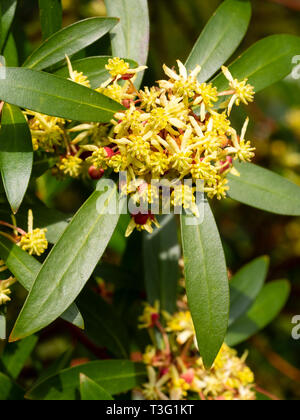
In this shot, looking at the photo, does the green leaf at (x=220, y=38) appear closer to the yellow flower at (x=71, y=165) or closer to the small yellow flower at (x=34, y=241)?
the yellow flower at (x=71, y=165)

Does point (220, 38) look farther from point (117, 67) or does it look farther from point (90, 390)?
point (90, 390)

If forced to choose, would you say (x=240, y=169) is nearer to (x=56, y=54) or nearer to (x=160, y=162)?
(x=160, y=162)

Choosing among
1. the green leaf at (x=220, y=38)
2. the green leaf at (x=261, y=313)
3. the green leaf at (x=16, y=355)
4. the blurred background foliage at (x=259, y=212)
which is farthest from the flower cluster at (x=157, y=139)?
the blurred background foliage at (x=259, y=212)

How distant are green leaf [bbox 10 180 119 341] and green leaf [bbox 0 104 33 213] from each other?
5.5 inches

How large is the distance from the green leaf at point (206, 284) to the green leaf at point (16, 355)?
0.72 m

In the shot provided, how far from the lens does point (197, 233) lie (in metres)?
1.18

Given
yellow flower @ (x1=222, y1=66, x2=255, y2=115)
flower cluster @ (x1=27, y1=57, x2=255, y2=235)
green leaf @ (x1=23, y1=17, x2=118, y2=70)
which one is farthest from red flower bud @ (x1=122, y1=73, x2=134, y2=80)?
yellow flower @ (x1=222, y1=66, x2=255, y2=115)

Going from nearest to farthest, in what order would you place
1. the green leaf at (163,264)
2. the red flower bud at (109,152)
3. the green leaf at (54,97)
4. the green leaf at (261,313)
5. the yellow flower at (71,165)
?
the green leaf at (54,97)
the red flower bud at (109,152)
the yellow flower at (71,165)
the green leaf at (163,264)
the green leaf at (261,313)

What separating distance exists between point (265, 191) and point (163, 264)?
21.1 inches

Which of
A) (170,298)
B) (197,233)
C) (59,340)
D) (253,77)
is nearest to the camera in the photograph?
(197,233)

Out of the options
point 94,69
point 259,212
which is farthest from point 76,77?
point 259,212

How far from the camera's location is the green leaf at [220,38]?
4.41ft

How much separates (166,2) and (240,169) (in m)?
1.73
